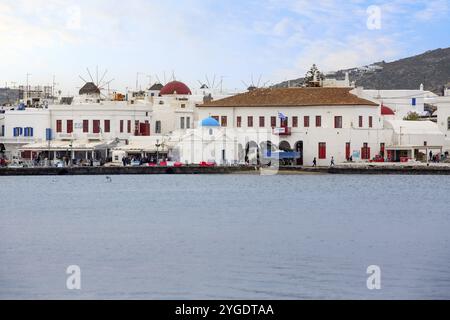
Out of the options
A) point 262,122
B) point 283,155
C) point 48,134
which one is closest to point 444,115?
point 262,122

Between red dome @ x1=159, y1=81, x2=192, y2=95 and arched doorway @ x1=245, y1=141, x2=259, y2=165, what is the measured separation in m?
19.3

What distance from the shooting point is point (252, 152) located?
88.1 meters

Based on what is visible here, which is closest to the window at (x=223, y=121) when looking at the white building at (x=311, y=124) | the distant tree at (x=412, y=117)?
A: the white building at (x=311, y=124)

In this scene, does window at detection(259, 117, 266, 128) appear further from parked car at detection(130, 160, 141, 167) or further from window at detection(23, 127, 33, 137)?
window at detection(23, 127, 33, 137)

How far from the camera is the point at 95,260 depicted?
3525cm

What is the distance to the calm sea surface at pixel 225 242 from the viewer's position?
99.7 feet

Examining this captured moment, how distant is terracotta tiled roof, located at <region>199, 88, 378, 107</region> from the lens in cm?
8731

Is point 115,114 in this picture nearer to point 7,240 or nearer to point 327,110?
point 327,110

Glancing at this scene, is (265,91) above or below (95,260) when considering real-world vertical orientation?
above

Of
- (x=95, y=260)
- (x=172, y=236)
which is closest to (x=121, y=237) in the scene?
(x=172, y=236)

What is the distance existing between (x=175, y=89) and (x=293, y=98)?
19.6m

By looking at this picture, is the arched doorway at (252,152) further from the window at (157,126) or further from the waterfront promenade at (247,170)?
the window at (157,126)

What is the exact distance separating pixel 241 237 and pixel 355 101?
153 feet

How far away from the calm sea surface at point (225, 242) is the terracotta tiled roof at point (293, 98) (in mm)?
17135
